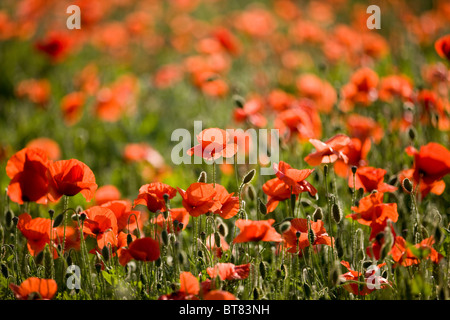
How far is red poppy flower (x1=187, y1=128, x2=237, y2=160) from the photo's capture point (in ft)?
5.21

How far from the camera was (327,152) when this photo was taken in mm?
1653

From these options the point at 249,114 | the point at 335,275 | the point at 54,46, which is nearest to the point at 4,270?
the point at 335,275

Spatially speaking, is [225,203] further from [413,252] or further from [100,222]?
[413,252]

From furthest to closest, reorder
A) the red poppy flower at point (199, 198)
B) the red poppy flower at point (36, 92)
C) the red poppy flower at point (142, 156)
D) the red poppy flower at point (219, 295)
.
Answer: the red poppy flower at point (36, 92), the red poppy flower at point (142, 156), the red poppy flower at point (199, 198), the red poppy flower at point (219, 295)

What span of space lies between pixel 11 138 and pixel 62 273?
85.1 inches

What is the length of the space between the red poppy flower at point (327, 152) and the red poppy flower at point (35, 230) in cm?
82

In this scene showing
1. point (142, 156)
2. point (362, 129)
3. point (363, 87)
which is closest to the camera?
point (362, 129)

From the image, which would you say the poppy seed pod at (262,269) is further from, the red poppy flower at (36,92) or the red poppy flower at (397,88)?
the red poppy flower at (36,92)

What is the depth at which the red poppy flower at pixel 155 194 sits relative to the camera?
154cm

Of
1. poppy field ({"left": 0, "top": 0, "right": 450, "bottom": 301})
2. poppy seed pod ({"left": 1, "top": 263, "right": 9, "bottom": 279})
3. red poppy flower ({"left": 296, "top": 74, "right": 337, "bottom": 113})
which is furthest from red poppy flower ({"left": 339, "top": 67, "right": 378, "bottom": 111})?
poppy seed pod ({"left": 1, "top": 263, "right": 9, "bottom": 279})

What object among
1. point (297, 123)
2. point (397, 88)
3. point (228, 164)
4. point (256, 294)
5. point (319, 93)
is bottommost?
point (256, 294)

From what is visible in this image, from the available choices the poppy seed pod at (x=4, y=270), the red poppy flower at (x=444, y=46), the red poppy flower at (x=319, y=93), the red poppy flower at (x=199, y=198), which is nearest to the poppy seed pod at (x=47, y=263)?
the poppy seed pod at (x=4, y=270)

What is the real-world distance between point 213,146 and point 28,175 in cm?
55
